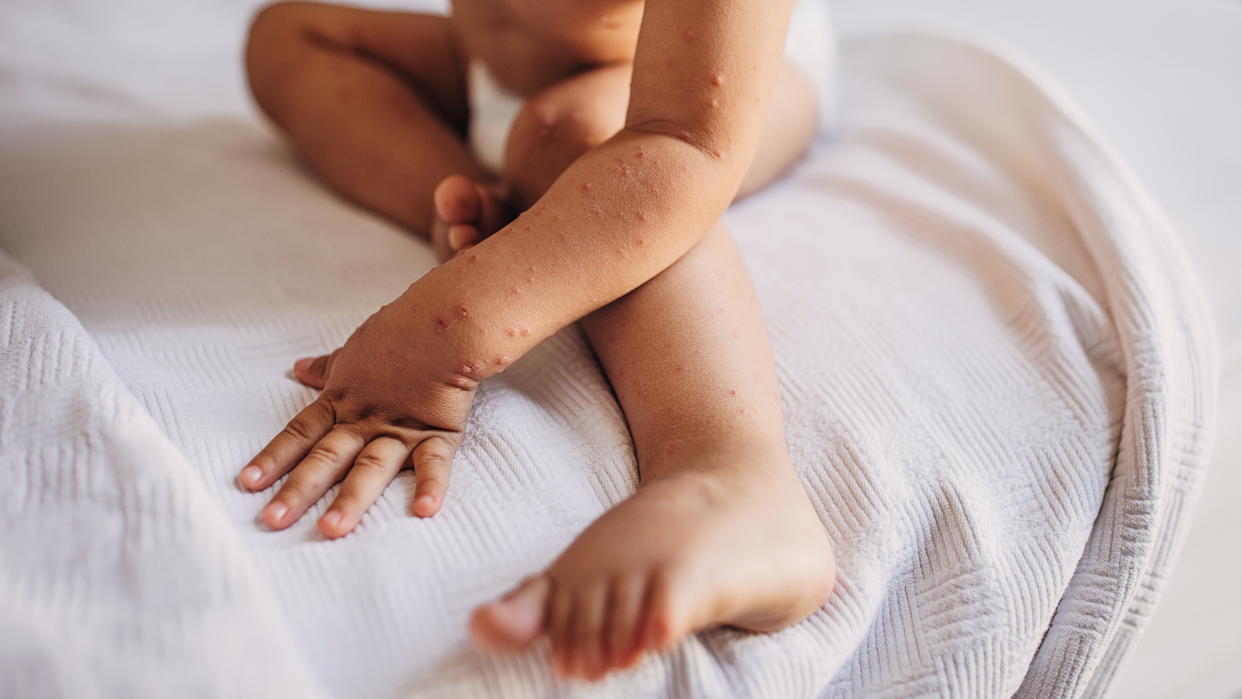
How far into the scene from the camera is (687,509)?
412 millimetres

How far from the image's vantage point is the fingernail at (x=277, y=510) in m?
0.44

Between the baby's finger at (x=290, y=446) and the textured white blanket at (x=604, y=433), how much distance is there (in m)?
0.01

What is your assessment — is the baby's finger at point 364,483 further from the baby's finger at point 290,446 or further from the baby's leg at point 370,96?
the baby's leg at point 370,96

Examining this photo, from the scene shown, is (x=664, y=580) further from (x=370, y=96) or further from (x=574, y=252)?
(x=370, y=96)

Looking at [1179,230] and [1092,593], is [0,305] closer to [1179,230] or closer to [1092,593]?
[1092,593]

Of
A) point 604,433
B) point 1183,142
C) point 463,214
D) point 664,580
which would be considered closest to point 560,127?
point 463,214

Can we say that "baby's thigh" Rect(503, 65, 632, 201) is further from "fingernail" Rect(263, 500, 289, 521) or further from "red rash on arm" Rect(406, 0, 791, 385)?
"fingernail" Rect(263, 500, 289, 521)

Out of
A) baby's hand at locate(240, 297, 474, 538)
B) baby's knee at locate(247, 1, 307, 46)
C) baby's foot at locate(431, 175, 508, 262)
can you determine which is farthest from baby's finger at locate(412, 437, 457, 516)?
baby's knee at locate(247, 1, 307, 46)

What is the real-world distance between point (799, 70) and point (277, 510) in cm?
64

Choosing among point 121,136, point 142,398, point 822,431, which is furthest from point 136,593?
point 121,136

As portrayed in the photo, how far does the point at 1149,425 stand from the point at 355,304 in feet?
1.91

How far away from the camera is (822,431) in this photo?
531 mm

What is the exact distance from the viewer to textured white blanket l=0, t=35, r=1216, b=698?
39 centimetres

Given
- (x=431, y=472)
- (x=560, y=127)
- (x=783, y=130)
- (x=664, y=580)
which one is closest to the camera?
(x=664, y=580)
